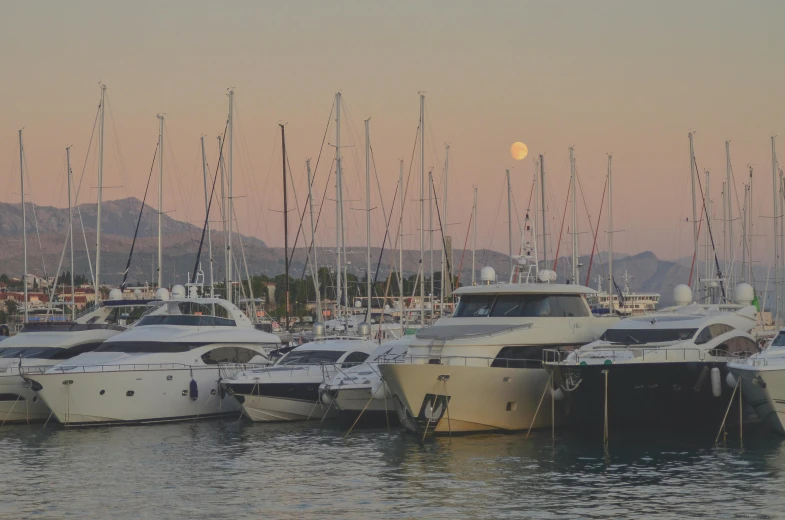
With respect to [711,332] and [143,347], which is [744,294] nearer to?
[711,332]

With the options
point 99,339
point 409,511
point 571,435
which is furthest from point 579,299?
point 99,339

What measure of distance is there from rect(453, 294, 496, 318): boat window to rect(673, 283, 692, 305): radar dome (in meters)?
7.67

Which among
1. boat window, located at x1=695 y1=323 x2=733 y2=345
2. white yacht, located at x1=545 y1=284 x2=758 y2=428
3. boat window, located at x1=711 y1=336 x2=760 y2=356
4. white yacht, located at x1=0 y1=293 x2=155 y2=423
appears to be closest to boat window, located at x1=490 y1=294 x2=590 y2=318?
white yacht, located at x1=545 y1=284 x2=758 y2=428

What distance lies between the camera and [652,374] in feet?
94.7

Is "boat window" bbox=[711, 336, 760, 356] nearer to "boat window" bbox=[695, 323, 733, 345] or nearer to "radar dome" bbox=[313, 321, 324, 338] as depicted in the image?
"boat window" bbox=[695, 323, 733, 345]

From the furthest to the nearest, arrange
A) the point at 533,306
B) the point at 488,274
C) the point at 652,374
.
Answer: the point at 488,274 → the point at 533,306 → the point at 652,374

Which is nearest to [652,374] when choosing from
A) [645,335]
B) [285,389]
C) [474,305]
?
[645,335]

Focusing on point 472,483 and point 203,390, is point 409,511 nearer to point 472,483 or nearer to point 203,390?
point 472,483

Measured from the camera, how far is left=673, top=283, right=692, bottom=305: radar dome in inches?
1479

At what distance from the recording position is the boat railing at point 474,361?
30391 mm

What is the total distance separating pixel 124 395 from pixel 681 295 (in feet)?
60.1

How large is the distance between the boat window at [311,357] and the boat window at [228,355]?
184cm

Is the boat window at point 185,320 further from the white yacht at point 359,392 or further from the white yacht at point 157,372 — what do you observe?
the white yacht at point 359,392

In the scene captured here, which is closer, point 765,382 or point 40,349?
point 765,382
